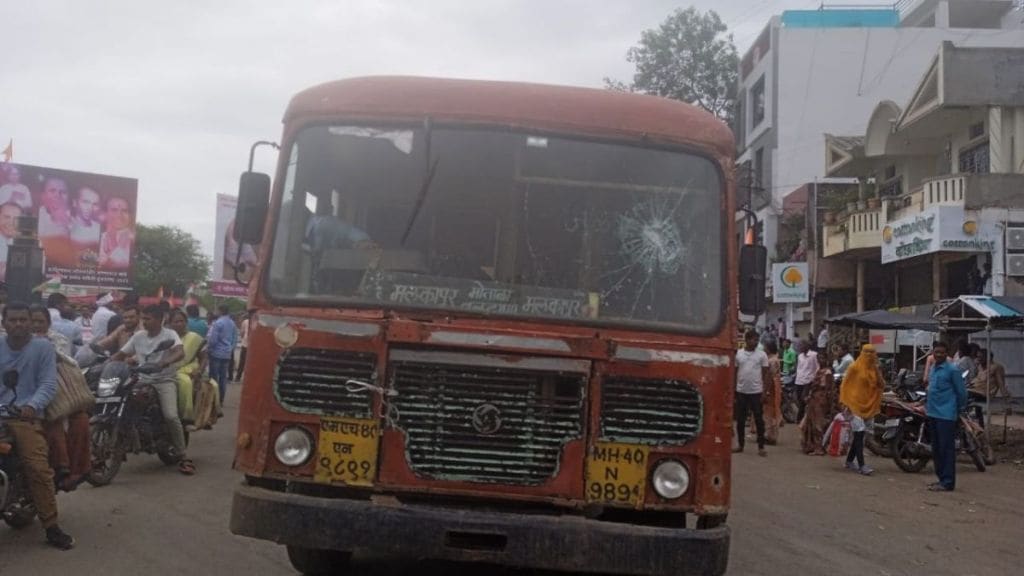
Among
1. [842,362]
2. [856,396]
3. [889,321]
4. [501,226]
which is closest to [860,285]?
[889,321]

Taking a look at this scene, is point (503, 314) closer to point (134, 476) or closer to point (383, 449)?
point (383, 449)

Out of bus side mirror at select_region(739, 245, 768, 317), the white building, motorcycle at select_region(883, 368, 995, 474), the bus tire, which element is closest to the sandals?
the bus tire

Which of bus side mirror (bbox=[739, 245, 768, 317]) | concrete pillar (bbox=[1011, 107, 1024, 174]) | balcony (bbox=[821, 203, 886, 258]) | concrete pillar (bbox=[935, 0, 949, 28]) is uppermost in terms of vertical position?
concrete pillar (bbox=[935, 0, 949, 28])

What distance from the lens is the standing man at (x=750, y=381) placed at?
1262cm

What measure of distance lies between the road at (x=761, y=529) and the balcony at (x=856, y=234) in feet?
42.1

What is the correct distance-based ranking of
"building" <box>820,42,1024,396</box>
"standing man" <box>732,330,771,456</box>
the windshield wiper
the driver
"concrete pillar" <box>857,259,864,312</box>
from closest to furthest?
the windshield wiper < the driver < "standing man" <box>732,330,771,456</box> < "building" <box>820,42,1024,396</box> < "concrete pillar" <box>857,259,864,312</box>

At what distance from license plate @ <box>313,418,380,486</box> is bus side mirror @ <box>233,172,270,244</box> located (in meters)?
1.15

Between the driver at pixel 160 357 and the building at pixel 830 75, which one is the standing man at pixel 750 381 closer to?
the driver at pixel 160 357

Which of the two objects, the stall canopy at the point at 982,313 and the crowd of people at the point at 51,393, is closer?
the crowd of people at the point at 51,393

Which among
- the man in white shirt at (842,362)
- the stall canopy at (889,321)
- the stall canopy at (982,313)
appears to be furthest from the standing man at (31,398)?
the stall canopy at (889,321)

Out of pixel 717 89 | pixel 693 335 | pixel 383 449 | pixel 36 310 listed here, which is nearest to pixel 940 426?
pixel 693 335

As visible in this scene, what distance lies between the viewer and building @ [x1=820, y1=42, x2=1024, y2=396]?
18766 mm

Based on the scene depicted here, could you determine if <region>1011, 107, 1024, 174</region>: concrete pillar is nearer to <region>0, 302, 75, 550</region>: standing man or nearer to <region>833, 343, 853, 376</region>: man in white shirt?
<region>833, 343, 853, 376</region>: man in white shirt

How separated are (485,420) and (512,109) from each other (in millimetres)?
1552
